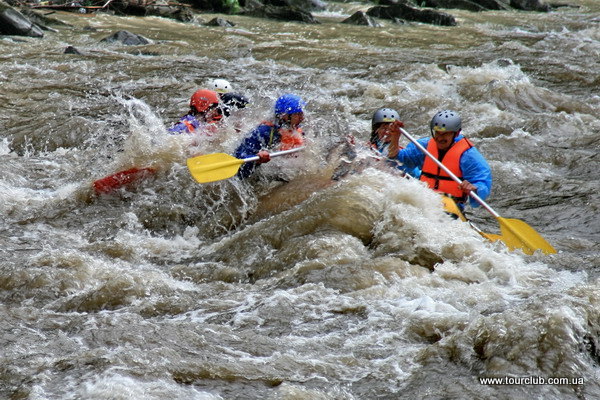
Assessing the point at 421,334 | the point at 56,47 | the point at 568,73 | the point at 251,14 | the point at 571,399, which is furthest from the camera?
the point at 251,14

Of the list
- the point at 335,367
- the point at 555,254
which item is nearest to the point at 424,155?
the point at 555,254

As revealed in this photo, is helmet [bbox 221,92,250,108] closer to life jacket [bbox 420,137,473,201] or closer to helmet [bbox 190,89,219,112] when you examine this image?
helmet [bbox 190,89,219,112]

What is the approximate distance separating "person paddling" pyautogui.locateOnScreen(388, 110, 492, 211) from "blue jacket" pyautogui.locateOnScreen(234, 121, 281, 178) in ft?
5.48

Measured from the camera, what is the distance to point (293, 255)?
5922 millimetres

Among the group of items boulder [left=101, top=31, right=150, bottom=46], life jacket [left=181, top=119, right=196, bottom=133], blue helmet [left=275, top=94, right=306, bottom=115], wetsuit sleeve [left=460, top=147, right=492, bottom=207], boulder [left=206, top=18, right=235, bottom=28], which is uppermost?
blue helmet [left=275, top=94, right=306, bottom=115]

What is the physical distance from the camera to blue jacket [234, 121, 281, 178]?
7.84 m

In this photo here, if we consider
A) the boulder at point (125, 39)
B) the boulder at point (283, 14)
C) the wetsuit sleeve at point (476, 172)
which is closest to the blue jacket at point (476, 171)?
the wetsuit sleeve at point (476, 172)

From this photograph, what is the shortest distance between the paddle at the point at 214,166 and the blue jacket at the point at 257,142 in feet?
1.11

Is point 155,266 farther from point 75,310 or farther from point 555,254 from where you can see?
point 555,254

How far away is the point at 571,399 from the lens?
150 inches

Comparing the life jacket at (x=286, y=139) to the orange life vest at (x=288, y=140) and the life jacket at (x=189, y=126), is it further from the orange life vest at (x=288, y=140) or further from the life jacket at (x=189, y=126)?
the life jacket at (x=189, y=126)

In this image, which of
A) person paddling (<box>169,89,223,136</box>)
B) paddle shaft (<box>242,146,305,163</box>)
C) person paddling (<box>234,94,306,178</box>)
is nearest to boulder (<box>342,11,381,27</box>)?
person paddling (<box>169,89,223,136</box>)

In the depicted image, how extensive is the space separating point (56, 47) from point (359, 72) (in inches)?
259

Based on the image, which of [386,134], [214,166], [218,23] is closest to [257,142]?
[214,166]
